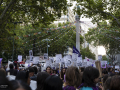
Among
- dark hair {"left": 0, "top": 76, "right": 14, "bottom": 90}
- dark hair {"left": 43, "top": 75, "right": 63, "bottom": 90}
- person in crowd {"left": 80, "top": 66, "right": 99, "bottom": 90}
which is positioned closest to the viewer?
dark hair {"left": 0, "top": 76, "right": 14, "bottom": 90}

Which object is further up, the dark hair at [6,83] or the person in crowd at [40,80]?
the dark hair at [6,83]

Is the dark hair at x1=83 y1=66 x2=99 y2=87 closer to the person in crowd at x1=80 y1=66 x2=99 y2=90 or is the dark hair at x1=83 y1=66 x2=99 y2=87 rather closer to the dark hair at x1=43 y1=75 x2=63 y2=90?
the person in crowd at x1=80 y1=66 x2=99 y2=90

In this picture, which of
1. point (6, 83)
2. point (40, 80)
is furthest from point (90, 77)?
point (6, 83)

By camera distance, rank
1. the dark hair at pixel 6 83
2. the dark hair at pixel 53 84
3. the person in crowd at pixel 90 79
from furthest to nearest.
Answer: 1. the person in crowd at pixel 90 79
2. the dark hair at pixel 53 84
3. the dark hair at pixel 6 83

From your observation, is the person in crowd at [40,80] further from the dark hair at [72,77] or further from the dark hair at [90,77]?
the dark hair at [90,77]

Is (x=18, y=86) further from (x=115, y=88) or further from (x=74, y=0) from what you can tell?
(x=74, y=0)

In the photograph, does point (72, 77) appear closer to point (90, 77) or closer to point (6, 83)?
point (90, 77)

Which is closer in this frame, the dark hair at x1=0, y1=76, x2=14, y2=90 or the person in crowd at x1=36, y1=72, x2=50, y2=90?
the dark hair at x1=0, y1=76, x2=14, y2=90

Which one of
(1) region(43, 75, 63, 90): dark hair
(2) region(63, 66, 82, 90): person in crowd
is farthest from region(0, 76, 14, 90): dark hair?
(2) region(63, 66, 82, 90): person in crowd

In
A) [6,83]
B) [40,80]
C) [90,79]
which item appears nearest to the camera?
[6,83]

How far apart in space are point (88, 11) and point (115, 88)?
10966 mm

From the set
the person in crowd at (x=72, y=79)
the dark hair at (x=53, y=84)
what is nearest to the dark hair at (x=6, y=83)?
the dark hair at (x=53, y=84)

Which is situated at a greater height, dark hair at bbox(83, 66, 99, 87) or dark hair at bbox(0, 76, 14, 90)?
dark hair at bbox(0, 76, 14, 90)

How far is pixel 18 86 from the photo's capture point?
4.99 feet
